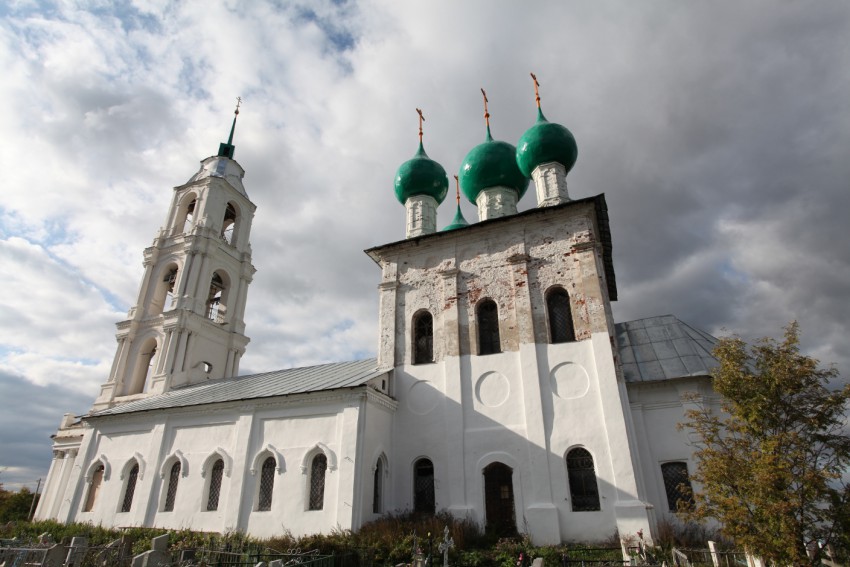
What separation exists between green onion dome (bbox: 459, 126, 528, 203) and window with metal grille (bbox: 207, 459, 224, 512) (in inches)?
499

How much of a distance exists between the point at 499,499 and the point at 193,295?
50.9 feet

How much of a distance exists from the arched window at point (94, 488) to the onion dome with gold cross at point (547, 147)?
1812cm

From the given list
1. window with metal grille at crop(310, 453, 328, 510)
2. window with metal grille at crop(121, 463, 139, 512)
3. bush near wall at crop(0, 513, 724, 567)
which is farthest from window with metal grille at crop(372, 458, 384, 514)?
window with metal grille at crop(121, 463, 139, 512)

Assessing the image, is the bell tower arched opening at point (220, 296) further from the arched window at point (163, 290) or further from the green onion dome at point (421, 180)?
the green onion dome at point (421, 180)

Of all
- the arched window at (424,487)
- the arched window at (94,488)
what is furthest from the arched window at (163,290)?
the arched window at (424,487)

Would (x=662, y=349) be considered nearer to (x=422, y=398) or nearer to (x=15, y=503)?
(x=422, y=398)

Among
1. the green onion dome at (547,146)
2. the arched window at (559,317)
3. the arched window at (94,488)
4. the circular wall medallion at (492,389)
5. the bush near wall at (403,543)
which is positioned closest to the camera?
the bush near wall at (403,543)

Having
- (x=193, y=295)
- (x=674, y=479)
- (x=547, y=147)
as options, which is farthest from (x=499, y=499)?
(x=193, y=295)

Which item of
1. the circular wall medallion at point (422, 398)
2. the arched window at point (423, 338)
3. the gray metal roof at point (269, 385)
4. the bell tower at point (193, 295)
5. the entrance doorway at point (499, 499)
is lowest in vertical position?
the entrance doorway at point (499, 499)

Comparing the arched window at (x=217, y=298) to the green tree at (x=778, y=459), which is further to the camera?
the arched window at (x=217, y=298)

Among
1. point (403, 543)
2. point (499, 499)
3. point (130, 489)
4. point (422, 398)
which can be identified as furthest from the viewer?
point (130, 489)

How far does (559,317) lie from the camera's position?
47.0ft

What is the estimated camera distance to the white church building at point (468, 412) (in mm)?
12312

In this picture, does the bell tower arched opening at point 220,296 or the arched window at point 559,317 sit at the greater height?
the bell tower arched opening at point 220,296
